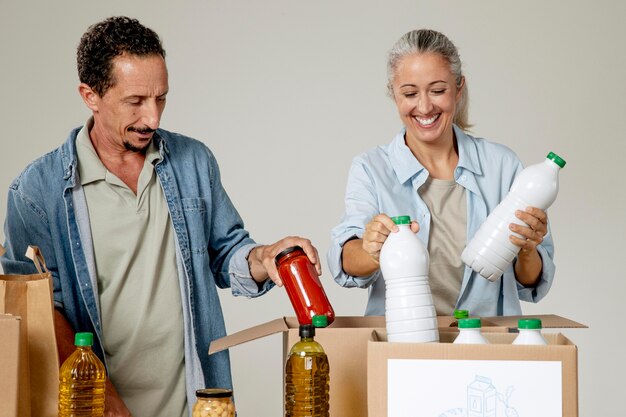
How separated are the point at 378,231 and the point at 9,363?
2.00 ft

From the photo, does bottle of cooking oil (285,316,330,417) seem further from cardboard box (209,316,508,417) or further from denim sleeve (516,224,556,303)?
denim sleeve (516,224,556,303)

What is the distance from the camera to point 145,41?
1905 millimetres

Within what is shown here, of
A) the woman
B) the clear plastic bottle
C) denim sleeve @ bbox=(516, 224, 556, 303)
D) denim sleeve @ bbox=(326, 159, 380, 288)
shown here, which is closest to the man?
denim sleeve @ bbox=(326, 159, 380, 288)

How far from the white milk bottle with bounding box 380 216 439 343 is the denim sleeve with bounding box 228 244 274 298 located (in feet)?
1.81

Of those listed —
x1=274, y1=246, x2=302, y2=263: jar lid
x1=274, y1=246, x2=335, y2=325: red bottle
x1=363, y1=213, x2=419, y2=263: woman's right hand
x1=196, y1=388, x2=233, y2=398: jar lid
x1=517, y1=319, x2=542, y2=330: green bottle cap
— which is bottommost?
x1=196, y1=388, x2=233, y2=398: jar lid

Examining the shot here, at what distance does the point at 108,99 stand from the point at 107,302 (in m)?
0.43

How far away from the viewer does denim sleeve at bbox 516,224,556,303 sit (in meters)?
1.88

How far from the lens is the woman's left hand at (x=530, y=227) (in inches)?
62.2

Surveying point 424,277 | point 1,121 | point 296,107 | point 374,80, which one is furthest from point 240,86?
point 424,277

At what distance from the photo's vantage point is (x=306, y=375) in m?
1.32

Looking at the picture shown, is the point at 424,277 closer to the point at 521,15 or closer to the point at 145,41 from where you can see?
the point at 145,41

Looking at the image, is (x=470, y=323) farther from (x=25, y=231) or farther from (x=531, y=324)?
(x=25, y=231)

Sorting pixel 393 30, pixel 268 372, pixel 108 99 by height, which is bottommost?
pixel 268 372

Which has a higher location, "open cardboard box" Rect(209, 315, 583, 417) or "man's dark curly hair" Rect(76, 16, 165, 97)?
"man's dark curly hair" Rect(76, 16, 165, 97)
